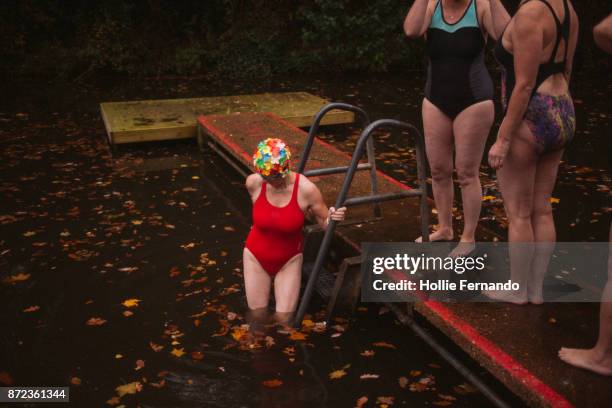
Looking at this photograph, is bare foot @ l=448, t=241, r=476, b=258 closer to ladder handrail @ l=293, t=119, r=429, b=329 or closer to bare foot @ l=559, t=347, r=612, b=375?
ladder handrail @ l=293, t=119, r=429, b=329

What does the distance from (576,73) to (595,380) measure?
1473 centimetres

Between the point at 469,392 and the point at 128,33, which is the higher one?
the point at 128,33

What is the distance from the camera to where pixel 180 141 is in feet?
33.3

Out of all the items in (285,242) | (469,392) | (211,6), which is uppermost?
(211,6)

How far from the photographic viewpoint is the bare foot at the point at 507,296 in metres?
4.09

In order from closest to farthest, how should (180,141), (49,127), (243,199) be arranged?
(243,199), (180,141), (49,127)

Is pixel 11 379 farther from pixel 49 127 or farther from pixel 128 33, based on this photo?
pixel 128 33

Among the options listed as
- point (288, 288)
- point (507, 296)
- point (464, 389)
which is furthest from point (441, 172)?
point (464, 389)

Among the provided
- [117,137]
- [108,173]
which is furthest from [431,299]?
[117,137]

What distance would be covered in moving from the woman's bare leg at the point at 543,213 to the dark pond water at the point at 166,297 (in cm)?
94

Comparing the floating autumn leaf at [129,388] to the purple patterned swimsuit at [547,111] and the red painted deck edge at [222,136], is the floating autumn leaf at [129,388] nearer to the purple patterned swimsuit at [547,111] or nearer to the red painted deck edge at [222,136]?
the purple patterned swimsuit at [547,111]

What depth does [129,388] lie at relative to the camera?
4.09 meters

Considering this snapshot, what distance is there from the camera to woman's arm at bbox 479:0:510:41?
4156 millimetres
